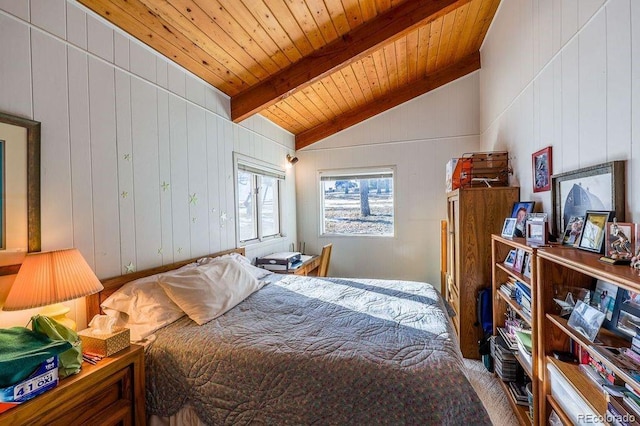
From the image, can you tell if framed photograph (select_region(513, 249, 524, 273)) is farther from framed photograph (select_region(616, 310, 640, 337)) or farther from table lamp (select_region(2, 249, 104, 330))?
table lamp (select_region(2, 249, 104, 330))

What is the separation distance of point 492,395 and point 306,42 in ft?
10.2

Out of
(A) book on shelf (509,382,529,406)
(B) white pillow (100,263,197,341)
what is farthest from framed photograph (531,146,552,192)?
(B) white pillow (100,263,197,341)

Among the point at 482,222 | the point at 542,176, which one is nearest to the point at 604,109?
the point at 542,176

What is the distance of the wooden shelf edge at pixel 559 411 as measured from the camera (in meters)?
1.25

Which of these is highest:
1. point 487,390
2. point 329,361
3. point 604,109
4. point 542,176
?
point 604,109

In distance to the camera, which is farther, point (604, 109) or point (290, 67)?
point (290, 67)

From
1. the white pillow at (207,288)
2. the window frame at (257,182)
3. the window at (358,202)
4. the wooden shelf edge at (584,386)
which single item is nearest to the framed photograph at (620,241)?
the wooden shelf edge at (584,386)

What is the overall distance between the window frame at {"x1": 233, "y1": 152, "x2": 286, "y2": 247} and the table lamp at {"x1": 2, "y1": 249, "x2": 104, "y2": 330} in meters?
1.68

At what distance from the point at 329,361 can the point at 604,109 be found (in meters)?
1.72

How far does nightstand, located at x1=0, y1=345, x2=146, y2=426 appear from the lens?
98 centimetres

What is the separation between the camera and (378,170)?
4.06 meters

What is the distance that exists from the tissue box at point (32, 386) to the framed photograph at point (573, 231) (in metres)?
2.36

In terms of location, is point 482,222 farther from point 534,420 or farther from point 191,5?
point 191,5

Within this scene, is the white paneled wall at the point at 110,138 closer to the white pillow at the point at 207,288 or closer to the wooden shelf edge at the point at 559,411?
the white pillow at the point at 207,288
